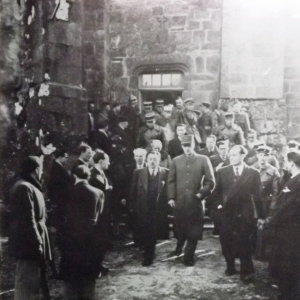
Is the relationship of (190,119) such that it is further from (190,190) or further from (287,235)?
(287,235)

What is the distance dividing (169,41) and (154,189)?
118cm

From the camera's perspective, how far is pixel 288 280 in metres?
2.50

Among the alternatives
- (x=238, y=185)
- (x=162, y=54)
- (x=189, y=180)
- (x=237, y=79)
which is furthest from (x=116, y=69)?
(x=238, y=185)

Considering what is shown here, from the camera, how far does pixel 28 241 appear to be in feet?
8.39

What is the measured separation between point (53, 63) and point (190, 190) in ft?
4.54

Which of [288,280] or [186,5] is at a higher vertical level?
[186,5]

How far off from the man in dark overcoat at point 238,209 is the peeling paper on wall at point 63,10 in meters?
1.62

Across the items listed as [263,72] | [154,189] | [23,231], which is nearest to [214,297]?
[154,189]

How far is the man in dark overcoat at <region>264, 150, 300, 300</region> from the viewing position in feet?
8.25

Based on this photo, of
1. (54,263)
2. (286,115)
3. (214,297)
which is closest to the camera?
(214,297)

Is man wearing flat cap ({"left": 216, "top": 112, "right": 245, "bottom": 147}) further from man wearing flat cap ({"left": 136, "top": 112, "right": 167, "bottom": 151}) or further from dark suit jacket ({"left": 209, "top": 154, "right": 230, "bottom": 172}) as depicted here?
man wearing flat cap ({"left": 136, "top": 112, "right": 167, "bottom": 151})

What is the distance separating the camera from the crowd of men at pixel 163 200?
8.40 feet

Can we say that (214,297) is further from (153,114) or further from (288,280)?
(153,114)

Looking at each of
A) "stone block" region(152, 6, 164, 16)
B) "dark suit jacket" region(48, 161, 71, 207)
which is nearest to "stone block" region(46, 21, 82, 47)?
"stone block" region(152, 6, 164, 16)
